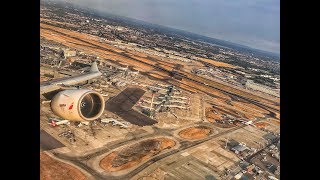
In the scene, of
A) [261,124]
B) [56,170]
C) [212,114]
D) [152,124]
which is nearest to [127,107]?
[152,124]

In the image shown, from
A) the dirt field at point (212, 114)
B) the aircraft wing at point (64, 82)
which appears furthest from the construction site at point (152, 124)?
the aircraft wing at point (64, 82)

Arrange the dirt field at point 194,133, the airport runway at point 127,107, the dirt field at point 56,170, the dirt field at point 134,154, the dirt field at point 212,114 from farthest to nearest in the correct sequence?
the dirt field at point 212,114 → the airport runway at point 127,107 → the dirt field at point 194,133 → the dirt field at point 134,154 → the dirt field at point 56,170

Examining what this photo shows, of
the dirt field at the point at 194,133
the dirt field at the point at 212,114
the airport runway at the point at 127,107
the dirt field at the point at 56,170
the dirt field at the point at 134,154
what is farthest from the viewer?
the dirt field at the point at 212,114

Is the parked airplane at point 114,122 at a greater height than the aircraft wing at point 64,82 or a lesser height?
lesser

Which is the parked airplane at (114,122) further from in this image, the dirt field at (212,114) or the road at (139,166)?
the dirt field at (212,114)

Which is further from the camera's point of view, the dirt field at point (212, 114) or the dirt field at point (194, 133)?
the dirt field at point (212, 114)

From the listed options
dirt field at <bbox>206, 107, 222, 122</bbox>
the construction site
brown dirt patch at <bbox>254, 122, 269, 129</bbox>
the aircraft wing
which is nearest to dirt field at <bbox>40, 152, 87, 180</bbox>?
the construction site

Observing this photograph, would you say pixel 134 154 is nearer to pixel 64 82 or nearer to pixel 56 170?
pixel 56 170

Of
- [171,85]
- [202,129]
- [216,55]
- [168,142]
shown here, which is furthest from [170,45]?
[168,142]
